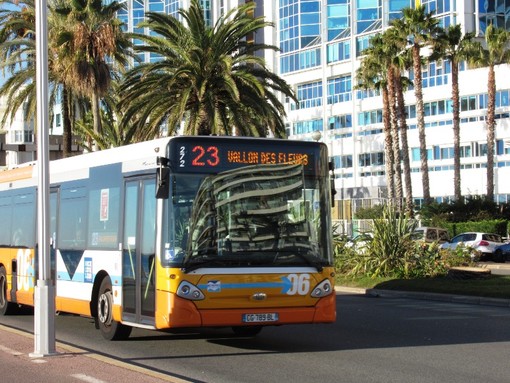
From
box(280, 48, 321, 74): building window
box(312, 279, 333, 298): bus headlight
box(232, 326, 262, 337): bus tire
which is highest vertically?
box(280, 48, 321, 74): building window

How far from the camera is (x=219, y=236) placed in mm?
12242

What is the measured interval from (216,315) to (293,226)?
5.55ft

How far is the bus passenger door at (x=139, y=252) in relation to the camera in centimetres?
1283

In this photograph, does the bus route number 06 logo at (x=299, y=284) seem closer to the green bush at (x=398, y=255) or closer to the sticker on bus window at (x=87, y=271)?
the sticker on bus window at (x=87, y=271)

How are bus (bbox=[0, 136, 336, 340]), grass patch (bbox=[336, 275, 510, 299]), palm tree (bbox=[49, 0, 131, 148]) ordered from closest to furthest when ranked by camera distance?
bus (bbox=[0, 136, 336, 340]) → grass patch (bbox=[336, 275, 510, 299]) → palm tree (bbox=[49, 0, 131, 148])

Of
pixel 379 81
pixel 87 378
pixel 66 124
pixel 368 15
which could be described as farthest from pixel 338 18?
pixel 87 378

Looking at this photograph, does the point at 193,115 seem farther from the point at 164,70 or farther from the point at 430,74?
the point at 430,74

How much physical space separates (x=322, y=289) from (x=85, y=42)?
24.9m

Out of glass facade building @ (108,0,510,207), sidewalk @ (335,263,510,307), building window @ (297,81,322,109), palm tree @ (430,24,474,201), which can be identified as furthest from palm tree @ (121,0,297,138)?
building window @ (297,81,322,109)

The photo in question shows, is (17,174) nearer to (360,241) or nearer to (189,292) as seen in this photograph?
(189,292)

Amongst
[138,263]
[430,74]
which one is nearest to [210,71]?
[138,263]

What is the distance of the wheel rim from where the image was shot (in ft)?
46.7

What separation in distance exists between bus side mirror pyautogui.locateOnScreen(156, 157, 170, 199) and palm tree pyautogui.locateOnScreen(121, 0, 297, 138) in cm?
1615

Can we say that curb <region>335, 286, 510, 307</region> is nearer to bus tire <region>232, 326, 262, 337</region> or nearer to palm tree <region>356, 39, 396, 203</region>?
bus tire <region>232, 326, 262, 337</region>
